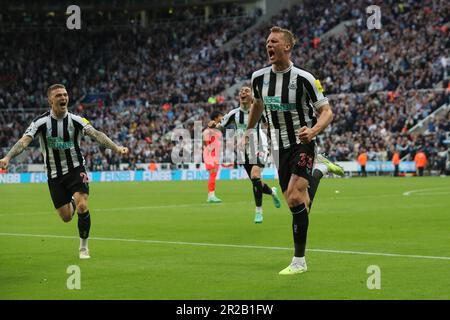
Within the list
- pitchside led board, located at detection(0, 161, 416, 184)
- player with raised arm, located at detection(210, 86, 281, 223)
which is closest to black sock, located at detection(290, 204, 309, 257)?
player with raised arm, located at detection(210, 86, 281, 223)

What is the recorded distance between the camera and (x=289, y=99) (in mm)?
10492

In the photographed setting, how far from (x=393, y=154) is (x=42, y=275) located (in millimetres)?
36792

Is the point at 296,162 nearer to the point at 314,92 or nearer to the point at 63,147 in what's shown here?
the point at 314,92

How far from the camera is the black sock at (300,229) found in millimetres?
10242

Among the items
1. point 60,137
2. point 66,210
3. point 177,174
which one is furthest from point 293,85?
point 177,174

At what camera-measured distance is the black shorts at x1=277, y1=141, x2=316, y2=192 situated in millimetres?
10406

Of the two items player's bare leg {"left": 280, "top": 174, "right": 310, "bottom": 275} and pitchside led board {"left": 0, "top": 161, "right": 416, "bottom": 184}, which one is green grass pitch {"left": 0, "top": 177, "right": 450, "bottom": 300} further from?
pitchside led board {"left": 0, "top": 161, "right": 416, "bottom": 184}

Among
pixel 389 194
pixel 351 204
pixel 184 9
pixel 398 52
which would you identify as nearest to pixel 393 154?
pixel 398 52

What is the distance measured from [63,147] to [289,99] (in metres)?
3.76

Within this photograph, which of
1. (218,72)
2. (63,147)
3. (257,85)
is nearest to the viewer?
(257,85)

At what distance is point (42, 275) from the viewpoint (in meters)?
10.4

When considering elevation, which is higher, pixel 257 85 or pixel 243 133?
pixel 257 85

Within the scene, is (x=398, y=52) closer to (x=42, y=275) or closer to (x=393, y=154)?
(x=393, y=154)

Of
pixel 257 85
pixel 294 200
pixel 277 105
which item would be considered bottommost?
pixel 294 200
